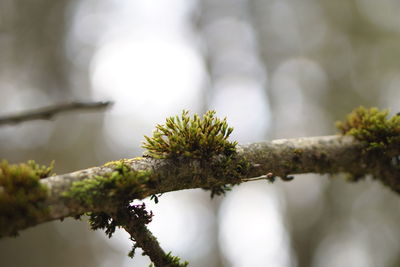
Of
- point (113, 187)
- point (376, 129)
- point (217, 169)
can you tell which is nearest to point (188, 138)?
point (217, 169)

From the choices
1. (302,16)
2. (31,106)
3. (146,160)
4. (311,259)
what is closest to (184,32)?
(302,16)

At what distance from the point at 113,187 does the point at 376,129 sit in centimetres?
215

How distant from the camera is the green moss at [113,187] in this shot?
158 cm

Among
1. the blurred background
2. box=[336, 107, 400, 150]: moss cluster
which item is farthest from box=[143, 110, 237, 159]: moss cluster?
the blurred background

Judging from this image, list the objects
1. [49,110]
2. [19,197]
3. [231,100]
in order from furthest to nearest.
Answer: [231,100]
[19,197]
[49,110]

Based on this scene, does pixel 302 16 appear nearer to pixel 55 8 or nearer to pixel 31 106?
pixel 55 8

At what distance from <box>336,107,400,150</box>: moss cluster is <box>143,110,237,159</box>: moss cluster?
1349 mm

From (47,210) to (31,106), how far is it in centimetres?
1061

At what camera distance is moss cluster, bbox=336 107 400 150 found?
8.54 ft

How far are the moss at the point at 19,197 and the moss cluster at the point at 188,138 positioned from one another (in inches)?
26.0

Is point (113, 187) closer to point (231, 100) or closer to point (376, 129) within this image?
point (376, 129)

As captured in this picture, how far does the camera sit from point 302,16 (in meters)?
11.9

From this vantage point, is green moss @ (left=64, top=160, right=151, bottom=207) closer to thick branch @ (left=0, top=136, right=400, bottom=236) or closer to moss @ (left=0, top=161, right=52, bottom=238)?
thick branch @ (left=0, top=136, right=400, bottom=236)

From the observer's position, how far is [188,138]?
1.98m
